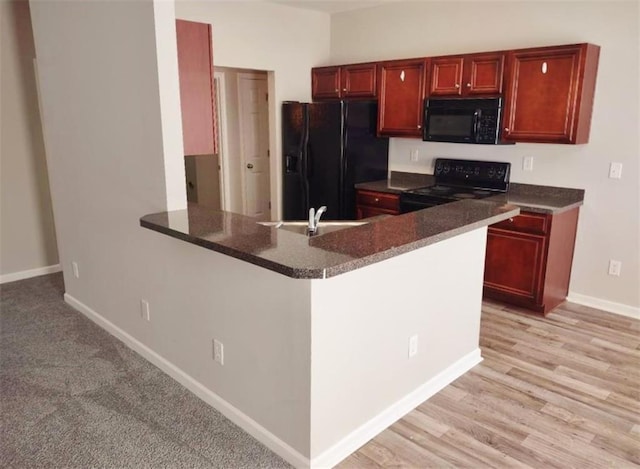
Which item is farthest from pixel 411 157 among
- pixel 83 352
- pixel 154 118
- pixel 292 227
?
pixel 83 352

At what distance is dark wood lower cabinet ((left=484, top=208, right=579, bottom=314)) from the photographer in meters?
3.64

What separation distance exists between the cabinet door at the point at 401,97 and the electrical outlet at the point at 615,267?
187 centimetres

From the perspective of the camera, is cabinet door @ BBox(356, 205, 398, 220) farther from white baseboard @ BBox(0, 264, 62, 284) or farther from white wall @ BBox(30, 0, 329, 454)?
white baseboard @ BBox(0, 264, 62, 284)

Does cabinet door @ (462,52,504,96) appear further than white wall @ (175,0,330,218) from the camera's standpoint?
No

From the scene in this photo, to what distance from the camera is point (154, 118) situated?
8.25ft

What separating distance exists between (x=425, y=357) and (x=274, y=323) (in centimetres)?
97

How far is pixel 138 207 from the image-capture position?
2.82 meters

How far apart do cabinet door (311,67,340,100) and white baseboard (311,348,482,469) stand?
3112 mm

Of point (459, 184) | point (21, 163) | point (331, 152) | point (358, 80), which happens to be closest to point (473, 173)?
point (459, 184)

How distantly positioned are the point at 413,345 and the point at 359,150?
2.65 meters

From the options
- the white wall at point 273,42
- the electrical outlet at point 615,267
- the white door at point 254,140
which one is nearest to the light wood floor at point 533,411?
the electrical outlet at point 615,267

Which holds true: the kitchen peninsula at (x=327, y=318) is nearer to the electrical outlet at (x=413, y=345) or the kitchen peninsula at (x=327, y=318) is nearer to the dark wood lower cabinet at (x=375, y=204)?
the electrical outlet at (x=413, y=345)

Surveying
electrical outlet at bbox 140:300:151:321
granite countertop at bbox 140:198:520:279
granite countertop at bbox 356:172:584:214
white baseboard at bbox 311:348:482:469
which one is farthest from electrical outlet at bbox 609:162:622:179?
electrical outlet at bbox 140:300:151:321

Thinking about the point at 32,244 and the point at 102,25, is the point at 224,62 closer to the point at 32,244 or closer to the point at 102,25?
the point at 102,25
